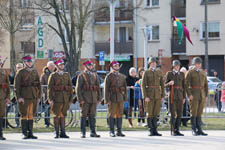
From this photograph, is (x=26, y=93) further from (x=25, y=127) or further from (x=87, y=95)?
(x=87, y=95)

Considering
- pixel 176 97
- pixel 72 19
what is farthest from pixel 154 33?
pixel 176 97

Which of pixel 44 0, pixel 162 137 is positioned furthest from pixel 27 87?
pixel 44 0

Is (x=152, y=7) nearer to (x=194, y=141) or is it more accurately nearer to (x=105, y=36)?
(x=105, y=36)

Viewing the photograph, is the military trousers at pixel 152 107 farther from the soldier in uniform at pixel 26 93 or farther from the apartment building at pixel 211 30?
the apartment building at pixel 211 30

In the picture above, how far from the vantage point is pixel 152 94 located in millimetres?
16359

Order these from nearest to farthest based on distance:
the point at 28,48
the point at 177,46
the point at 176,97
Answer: the point at 176,97, the point at 177,46, the point at 28,48

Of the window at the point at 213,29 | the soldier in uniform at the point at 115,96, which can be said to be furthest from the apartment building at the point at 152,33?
the soldier in uniform at the point at 115,96

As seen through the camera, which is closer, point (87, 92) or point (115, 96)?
point (87, 92)

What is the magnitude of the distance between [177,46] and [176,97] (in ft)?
128

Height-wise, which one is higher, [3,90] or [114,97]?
[3,90]

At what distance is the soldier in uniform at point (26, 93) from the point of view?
15.5 meters

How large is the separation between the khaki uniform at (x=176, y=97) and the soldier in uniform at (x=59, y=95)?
9.16 feet

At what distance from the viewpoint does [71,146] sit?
1394cm

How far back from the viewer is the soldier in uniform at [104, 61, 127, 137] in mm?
→ 16281
